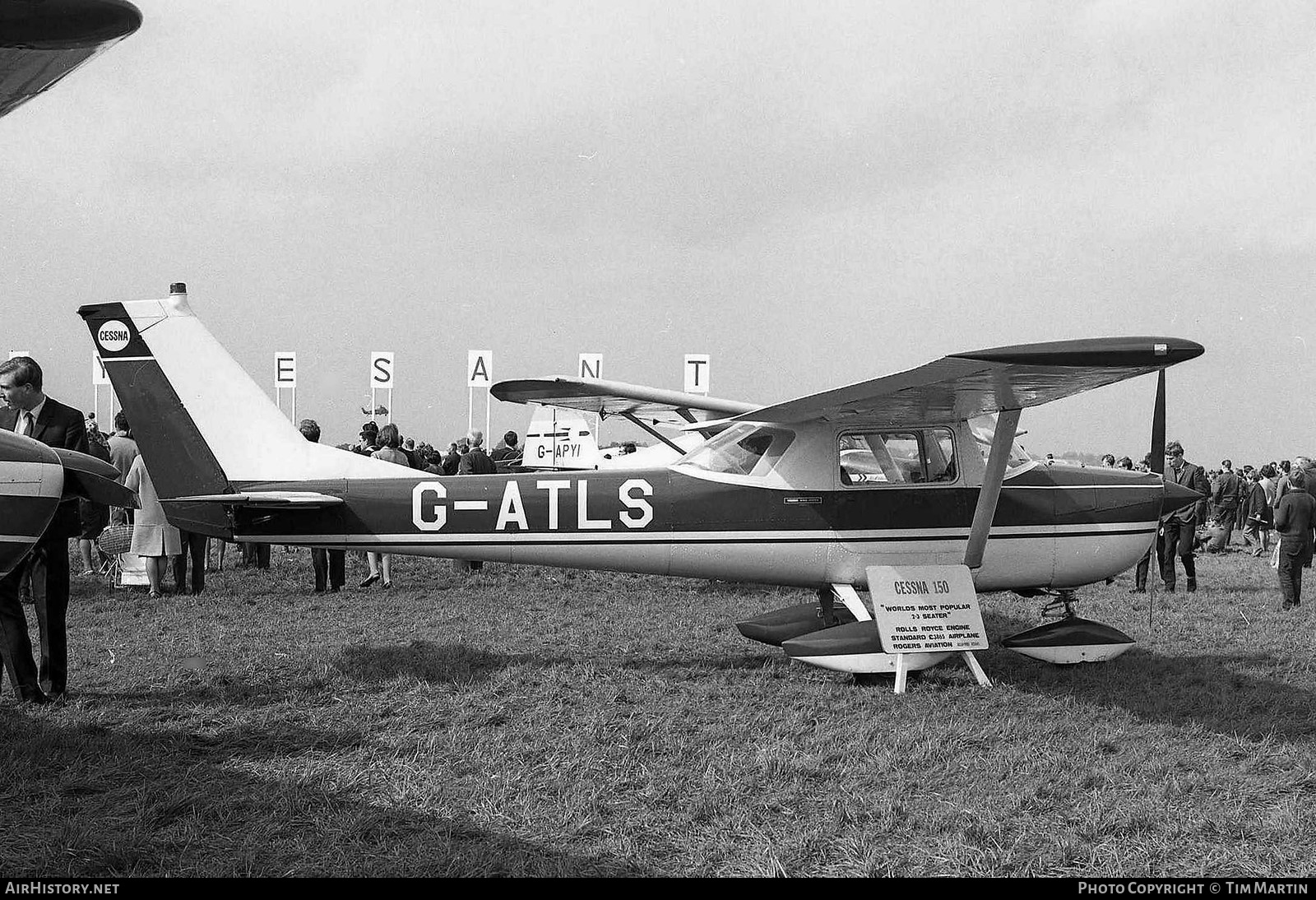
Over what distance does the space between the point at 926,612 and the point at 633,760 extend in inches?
107

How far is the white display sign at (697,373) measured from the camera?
16891mm

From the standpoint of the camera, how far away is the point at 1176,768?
4.68 metres

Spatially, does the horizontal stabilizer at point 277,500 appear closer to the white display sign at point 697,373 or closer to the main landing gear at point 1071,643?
the main landing gear at point 1071,643

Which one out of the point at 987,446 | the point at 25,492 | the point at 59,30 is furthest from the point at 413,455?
the point at 59,30

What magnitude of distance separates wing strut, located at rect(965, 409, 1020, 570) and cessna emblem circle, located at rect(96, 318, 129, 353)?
21.2 ft

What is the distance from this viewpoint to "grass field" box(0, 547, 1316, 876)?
358 centimetres

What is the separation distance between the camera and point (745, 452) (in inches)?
282

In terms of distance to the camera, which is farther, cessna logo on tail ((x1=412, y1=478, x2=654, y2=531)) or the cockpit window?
the cockpit window

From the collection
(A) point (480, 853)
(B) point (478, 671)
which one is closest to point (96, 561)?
(B) point (478, 671)

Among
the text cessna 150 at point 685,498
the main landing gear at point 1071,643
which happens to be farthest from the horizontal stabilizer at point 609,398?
the main landing gear at point 1071,643

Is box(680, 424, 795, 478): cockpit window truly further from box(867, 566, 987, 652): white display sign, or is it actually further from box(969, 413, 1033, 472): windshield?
box(969, 413, 1033, 472): windshield

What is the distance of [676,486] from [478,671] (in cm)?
197

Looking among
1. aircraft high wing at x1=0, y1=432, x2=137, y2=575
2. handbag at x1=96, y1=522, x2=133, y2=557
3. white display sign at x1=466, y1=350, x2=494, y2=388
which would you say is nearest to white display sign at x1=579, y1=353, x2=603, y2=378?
white display sign at x1=466, y1=350, x2=494, y2=388

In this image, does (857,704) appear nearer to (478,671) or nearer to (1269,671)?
(478,671)
